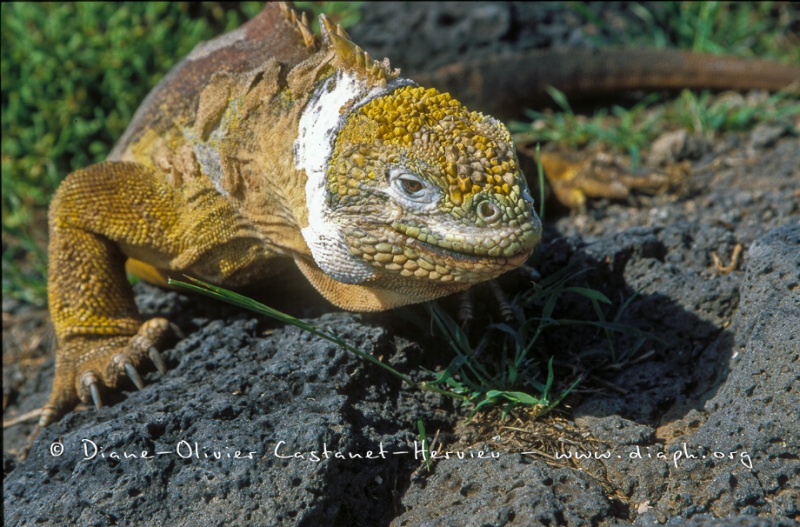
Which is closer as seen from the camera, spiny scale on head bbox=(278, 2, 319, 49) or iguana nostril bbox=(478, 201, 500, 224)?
iguana nostril bbox=(478, 201, 500, 224)

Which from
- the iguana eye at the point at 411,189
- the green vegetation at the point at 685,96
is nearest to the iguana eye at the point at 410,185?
the iguana eye at the point at 411,189

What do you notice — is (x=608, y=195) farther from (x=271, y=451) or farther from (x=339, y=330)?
(x=271, y=451)

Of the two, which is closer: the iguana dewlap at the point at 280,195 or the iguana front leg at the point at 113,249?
the iguana dewlap at the point at 280,195

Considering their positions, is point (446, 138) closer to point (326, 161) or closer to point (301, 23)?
point (326, 161)

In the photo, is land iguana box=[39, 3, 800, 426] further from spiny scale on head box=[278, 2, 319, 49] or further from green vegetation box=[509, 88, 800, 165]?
green vegetation box=[509, 88, 800, 165]

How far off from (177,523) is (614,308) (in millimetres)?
1757

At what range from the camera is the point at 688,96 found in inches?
213

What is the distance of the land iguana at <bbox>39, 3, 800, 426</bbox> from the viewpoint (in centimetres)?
257

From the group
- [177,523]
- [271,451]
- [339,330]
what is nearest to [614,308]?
[339,330]

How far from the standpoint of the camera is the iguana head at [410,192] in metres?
2.54

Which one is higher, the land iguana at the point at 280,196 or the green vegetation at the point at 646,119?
the land iguana at the point at 280,196

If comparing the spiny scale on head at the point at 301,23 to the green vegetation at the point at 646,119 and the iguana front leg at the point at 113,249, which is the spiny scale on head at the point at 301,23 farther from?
the green vegetation at the point at 646,119

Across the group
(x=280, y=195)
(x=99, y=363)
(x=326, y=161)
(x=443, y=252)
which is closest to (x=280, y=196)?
(x=280, y=195)

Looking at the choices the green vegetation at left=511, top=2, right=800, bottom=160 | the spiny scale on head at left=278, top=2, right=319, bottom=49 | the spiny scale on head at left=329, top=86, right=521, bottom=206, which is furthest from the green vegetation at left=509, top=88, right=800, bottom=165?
the spiny scale on head at left=329, top=86, right=521, bottom=206
